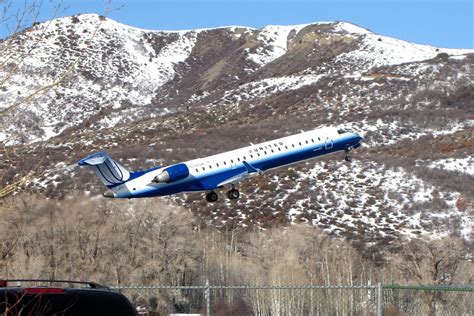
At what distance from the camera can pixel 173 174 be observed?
4888cm

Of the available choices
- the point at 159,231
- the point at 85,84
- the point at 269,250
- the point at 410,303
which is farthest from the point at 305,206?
the point at 85,84

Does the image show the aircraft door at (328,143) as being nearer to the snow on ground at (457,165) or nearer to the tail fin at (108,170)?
the tail fin at (108,170)

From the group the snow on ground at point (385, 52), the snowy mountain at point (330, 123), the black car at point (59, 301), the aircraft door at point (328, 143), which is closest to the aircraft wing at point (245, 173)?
the aircraft door at point (328, 143)

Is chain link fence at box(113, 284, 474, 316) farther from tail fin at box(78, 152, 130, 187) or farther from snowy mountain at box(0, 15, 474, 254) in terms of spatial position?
tail fin at box(78, 152, 130, 187)

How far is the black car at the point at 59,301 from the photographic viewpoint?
26.7 ft

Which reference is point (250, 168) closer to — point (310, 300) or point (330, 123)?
point (310, 300)

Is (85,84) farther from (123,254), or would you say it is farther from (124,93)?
(123,254)

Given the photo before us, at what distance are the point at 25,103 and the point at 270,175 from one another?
80.0m

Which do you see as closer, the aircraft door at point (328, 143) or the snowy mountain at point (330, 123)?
the aircraft door at point (328, 143)

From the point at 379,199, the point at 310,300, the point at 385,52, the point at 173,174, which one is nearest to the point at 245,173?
the point at 173,174

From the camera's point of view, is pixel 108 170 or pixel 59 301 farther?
pixel 108 170

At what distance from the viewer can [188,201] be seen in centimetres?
8088

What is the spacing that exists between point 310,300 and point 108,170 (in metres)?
18.9

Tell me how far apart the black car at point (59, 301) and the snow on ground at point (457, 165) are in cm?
7879
